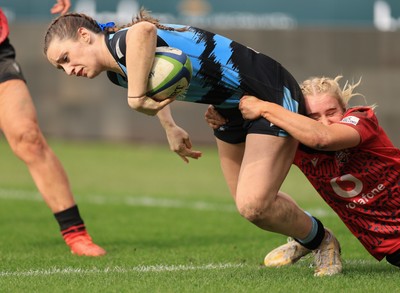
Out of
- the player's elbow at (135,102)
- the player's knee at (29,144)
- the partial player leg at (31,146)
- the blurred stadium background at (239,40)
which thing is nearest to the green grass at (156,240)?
the partial player leg at (31,146)

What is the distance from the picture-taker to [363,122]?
5910 millimetres

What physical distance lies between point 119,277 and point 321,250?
52.0 inches

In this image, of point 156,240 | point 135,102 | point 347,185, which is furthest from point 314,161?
point 156,240

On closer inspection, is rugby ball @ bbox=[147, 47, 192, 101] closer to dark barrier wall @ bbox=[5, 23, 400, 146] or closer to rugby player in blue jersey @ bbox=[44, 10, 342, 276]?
rugby player in blue jersey @ bbox=[44, 10, 342, 276]

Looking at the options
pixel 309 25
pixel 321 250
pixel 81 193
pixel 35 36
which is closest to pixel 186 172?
pixel 81 193

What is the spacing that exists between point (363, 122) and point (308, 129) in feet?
1.35

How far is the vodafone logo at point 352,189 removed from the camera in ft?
20.1

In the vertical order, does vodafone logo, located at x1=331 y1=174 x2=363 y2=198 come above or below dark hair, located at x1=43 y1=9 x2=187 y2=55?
below

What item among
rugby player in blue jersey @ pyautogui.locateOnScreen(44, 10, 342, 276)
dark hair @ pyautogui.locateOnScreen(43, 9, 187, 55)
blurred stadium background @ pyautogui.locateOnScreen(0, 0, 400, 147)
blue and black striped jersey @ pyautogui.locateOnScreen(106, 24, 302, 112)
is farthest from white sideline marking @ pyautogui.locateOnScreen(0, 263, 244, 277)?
blurred stadium background @ pyautogui.locateOnScreen(0, 0, 400, 147)

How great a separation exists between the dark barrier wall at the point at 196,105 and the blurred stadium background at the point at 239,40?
0.02m

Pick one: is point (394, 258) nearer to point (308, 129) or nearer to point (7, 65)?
point (308, 129)

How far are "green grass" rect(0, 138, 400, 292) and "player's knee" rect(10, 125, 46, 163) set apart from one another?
738mm

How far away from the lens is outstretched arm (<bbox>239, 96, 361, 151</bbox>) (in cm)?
571

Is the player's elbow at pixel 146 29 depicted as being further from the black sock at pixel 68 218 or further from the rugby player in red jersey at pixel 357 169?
the black sock at pixel 68 218
